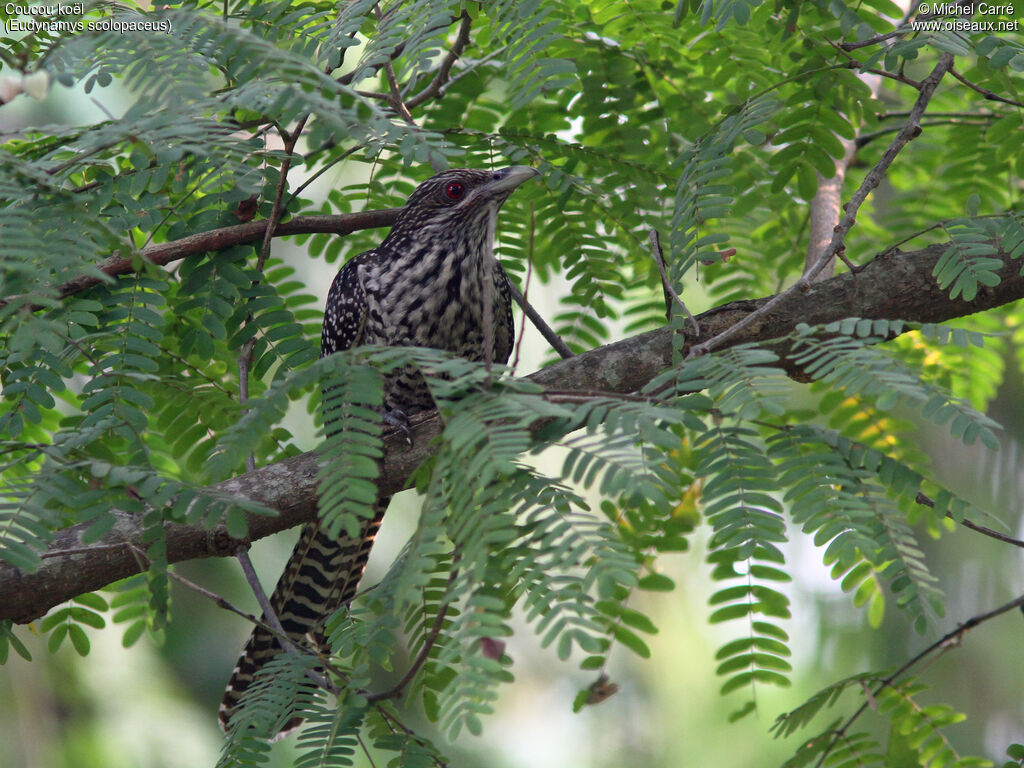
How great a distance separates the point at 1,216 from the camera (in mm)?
2221

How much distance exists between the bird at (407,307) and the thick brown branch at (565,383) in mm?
467

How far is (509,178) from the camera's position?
3.77 metres

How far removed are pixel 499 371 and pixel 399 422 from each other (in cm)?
122

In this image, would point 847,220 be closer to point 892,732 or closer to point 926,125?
point 892,732

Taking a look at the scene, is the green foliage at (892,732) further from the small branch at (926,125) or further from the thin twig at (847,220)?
the small branch at (926,125)

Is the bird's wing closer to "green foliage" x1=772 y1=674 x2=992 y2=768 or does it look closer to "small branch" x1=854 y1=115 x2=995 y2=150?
"green foliage" x1=772 y1=674 x2=992 y2=768

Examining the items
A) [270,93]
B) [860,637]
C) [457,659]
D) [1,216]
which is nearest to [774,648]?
[457,659]

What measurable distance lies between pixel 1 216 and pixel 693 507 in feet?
9.35

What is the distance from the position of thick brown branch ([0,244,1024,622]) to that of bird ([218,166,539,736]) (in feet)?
1.53

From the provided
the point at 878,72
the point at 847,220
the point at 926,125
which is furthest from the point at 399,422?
the point at 926,125

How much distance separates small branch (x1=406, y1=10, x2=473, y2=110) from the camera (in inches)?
140

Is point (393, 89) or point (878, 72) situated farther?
point (393, 89)

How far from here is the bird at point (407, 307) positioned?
3750 mm

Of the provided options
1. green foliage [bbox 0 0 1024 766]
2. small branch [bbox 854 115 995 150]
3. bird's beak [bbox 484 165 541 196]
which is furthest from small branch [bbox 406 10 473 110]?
small branch [bbox 854 115 995 150]
